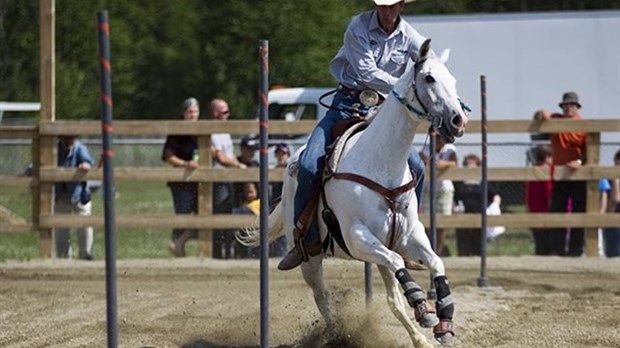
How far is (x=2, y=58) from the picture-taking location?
128ft

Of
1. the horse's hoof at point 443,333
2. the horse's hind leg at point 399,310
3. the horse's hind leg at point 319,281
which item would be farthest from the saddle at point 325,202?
the horse's hoof at point 443,333

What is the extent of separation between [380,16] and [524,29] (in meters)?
14.2

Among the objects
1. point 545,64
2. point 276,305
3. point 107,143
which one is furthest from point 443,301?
point 545,64

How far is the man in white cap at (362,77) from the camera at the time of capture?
9383mm

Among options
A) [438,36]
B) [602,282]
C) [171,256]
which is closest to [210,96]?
[438,36]

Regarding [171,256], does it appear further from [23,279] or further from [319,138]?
[319,138]

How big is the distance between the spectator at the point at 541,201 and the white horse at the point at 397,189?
793cm

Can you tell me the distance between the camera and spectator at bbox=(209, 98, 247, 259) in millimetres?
16328

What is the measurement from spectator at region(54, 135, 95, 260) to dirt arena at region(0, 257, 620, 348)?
65cm

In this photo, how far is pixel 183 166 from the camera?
53.2 feet

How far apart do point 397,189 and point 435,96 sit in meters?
0.72

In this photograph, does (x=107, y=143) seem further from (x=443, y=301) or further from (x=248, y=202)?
(x=248, y=202)

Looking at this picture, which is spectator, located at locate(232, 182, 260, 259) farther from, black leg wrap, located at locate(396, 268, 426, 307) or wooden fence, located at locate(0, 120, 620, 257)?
black leg wrap, located at locate(396, 268, 426, 307)

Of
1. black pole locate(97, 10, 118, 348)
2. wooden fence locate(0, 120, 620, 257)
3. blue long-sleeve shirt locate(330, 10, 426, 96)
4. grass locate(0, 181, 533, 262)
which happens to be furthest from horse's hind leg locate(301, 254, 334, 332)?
grass locate(0, 181, 533, 262)
